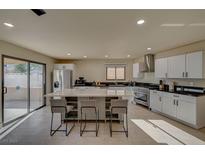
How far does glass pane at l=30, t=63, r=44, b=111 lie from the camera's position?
5758 mm

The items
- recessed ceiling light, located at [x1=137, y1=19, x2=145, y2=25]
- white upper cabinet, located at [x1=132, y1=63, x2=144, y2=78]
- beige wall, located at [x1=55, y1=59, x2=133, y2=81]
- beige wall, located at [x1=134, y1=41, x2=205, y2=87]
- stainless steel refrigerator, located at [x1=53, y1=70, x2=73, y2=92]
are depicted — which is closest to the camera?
recessed ceiling light, located at [x1=137, y1=19, x2=145, y2=25]

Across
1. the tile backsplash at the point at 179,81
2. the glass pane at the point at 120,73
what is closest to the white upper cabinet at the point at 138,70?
the tile backsplash at the point at 179,81

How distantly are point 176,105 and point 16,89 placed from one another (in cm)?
545

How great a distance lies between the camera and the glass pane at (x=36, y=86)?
5.76 m

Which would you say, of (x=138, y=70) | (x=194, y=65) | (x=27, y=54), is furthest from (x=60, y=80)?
(x=194, y=65)

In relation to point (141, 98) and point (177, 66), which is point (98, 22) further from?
point (141, 98)

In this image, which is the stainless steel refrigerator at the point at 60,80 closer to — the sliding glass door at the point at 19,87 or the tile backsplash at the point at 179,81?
the sliding glass door at the point at 19,87

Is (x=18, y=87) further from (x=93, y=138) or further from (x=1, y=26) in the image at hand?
(x=93, y=138)

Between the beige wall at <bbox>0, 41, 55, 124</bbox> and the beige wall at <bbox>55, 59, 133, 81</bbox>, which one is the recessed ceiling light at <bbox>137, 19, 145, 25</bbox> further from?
the beige wall at <bbox>55, 59, 133, 81</bbox>

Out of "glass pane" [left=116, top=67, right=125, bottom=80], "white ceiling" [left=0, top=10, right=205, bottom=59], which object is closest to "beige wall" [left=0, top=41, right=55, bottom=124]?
"white ceiling" [left=0, top=10, right=205, bottom=59]

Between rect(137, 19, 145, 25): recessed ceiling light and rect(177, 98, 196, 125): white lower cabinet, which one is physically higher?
rect(137, 19, 145, 25): recessed ceiling light
